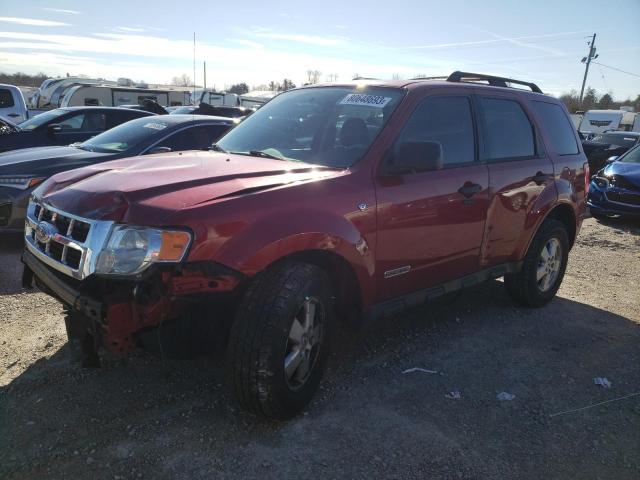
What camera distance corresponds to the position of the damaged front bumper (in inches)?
91.3

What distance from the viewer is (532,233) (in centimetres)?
453

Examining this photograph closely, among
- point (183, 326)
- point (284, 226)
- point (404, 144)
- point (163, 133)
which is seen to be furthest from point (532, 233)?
point (163, 133)

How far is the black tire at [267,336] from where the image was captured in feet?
8.29

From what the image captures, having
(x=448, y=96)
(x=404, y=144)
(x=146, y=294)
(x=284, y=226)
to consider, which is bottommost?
(x=146, y=294)

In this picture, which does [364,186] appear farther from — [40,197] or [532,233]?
[532,233]

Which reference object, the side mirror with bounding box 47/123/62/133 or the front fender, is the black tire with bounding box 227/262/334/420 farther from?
the side mirror with bounding box 47/123/62/133

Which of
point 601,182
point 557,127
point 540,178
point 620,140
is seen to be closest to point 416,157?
point 540,178

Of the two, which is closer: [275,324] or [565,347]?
[275,324]

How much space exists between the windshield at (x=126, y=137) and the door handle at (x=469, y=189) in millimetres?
4184

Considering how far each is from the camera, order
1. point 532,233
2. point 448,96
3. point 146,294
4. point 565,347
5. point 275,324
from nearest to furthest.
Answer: point 146,294 < point 275,324 < point 448,96 < point 565,347 < point 532,233

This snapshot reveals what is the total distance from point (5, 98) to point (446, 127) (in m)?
12.9

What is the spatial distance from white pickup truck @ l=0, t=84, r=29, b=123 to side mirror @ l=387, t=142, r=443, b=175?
1260cm

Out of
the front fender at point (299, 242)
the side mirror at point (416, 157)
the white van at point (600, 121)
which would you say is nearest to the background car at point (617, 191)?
the side mirror at point (416, 157)

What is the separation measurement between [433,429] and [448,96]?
230 centimetres
